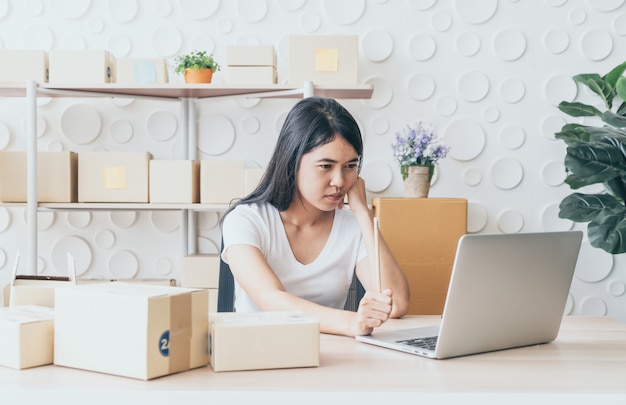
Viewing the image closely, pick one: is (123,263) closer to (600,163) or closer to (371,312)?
(600,163)

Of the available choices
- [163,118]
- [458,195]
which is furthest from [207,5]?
[458,195]

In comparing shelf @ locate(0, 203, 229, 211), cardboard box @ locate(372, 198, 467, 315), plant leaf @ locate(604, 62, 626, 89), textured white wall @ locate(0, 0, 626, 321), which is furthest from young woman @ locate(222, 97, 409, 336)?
plant leaf @ locate(604, 62, 626, 89)

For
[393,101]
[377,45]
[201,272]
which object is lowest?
[201,272]

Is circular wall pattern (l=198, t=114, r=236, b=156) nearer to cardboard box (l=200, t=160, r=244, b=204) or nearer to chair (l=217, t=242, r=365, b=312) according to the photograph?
cardboard box (l=200, t=160, r=244, b=204)

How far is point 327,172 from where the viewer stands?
1829mm

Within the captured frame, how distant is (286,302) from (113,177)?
1.77 meters

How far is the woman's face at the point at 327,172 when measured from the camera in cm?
183

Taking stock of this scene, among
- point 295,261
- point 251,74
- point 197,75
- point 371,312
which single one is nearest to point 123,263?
point 197,75

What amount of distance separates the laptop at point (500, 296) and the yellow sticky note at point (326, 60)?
1.83 meters

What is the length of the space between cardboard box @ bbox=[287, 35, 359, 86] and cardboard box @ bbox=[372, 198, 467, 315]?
579 millimetres

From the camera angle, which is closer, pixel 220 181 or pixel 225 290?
pixel 225 290

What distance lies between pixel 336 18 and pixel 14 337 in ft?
8.67

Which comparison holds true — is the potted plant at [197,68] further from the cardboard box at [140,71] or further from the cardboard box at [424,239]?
the cardboard box at [424,239]

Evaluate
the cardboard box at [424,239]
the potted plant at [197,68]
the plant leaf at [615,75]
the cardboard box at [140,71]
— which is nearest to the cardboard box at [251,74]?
the potted plant at [197,68]
